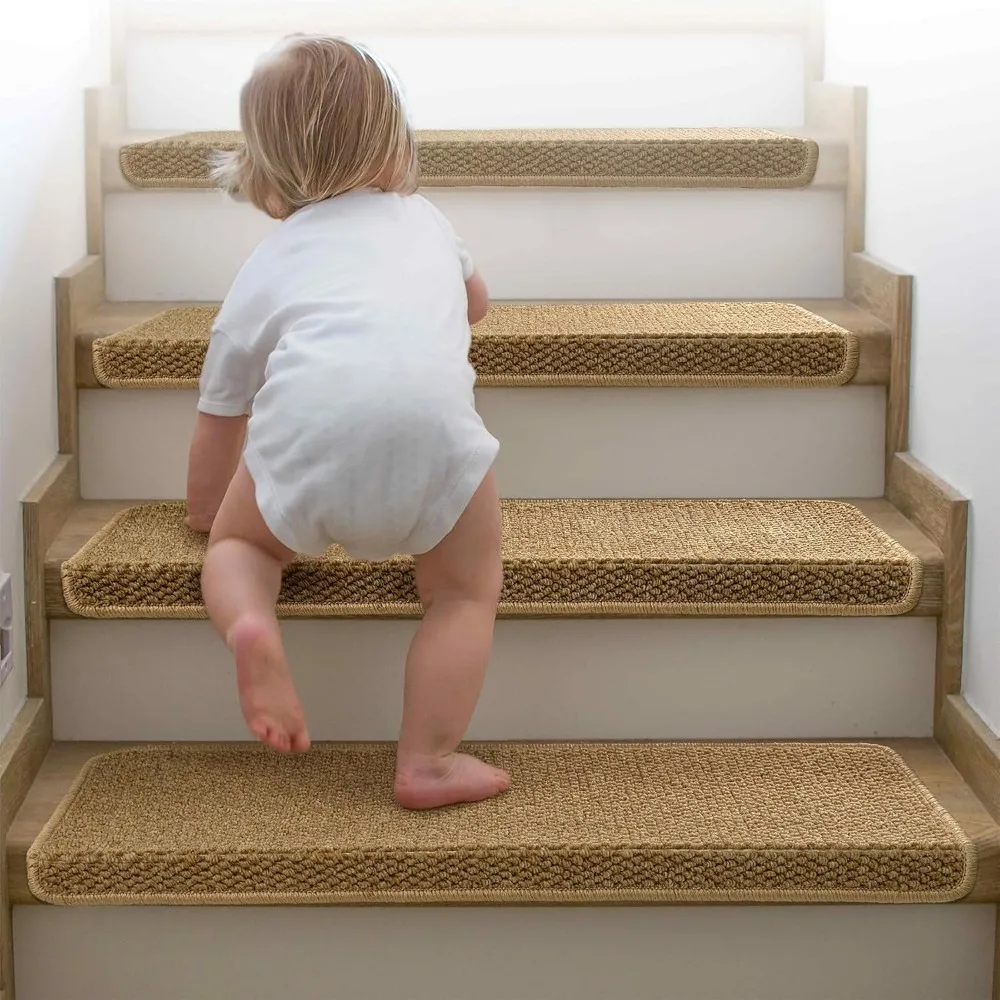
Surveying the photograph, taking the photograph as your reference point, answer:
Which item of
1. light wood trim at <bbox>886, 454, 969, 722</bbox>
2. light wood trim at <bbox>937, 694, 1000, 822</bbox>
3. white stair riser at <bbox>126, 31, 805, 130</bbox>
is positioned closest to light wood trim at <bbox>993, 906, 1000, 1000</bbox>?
light wood trim at <bbox>937, 694, 1000, 822</bbox>

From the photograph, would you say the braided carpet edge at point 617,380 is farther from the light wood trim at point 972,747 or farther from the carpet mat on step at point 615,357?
the light wood trim at point 972,747

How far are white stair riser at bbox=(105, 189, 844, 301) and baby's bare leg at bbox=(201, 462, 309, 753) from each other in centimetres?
62

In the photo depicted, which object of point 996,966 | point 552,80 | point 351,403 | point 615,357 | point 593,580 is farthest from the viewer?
point 552,80

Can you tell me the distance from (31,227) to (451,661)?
71cm

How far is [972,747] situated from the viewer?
4.95 feet

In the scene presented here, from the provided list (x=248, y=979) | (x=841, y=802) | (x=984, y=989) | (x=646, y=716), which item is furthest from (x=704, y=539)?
(x=248, y=979)

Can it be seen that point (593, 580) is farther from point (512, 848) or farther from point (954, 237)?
point (954, 237)

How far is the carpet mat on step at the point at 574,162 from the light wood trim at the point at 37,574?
53 centimetres

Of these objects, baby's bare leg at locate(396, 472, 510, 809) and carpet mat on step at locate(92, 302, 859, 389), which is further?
carpet mat on step at locate(92, 302, 859, 389)

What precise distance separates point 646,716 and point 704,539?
211 mm

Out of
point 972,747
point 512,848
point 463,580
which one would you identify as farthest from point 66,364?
point 972,747

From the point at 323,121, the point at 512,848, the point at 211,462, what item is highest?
the point at 323,121

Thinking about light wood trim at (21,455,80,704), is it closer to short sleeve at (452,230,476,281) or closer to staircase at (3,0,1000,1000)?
staircase at (3,0,1000,1000)

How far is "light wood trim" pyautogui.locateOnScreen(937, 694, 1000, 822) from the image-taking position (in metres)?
1.46
